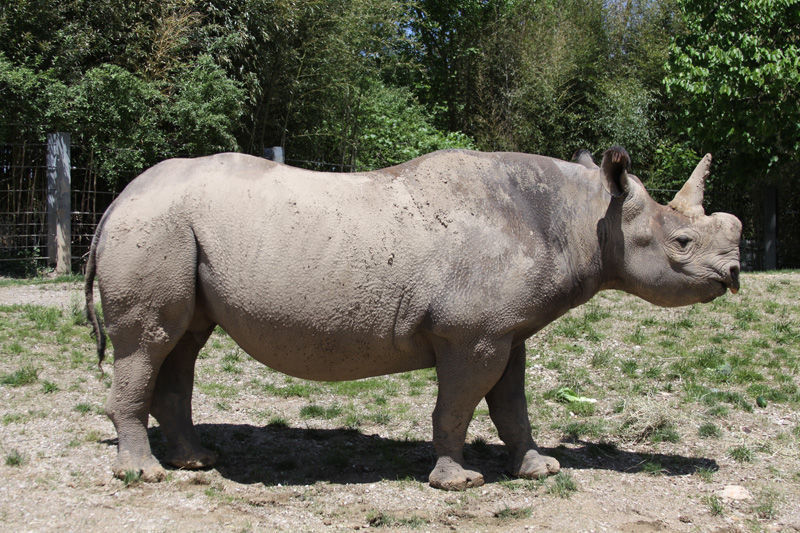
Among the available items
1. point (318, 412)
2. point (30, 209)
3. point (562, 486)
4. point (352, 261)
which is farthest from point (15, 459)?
point (30, 209)

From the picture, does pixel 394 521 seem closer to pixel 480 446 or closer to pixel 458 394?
pixel 458 394

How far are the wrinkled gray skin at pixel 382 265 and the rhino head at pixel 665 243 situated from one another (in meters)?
0.01

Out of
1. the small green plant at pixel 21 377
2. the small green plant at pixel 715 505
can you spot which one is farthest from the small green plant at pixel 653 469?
the small green plant at pixel 21 377

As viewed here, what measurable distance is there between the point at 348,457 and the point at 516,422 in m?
1.37

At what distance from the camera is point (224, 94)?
1414 cm

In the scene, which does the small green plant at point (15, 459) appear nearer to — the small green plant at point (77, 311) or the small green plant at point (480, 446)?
the small green plant at point (480, 446)

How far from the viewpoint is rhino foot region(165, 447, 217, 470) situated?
221 inches

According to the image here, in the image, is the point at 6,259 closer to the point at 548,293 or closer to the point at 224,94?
the point at 224,94

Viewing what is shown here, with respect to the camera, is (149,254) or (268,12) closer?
(149,254)

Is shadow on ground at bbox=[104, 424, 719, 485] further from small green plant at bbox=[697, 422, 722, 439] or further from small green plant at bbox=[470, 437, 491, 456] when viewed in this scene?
small green plant at bbox=[697, 422, 722, 439]

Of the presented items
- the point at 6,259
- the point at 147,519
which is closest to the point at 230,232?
the point at 147,519

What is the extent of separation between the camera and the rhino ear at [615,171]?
5418 mm

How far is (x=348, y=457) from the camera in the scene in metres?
6.05

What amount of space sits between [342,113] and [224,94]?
14.3 feet
